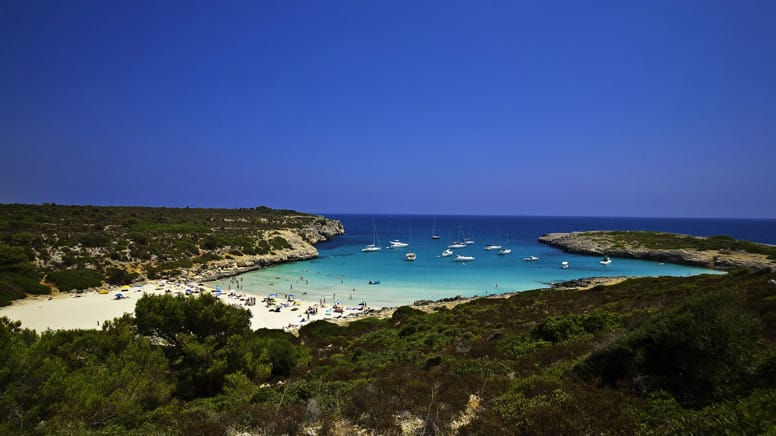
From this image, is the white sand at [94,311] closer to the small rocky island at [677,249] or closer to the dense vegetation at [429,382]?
the dense vegetation at [429,382]

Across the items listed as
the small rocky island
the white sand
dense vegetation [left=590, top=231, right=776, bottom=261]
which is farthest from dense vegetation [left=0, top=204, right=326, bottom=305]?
dense vegetation [left=590, top=231, right=776, bottom=261]

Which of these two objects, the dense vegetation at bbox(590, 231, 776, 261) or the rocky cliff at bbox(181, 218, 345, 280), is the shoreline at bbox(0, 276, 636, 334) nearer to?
the rocky cliff at bbox(181, 218, 345, 280)

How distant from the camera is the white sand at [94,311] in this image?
26062mm

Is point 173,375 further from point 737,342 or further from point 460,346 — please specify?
point 737,342

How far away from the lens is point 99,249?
47.2m

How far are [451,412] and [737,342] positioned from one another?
214 inches

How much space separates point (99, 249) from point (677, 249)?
10293 cm

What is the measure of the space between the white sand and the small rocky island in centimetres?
5558

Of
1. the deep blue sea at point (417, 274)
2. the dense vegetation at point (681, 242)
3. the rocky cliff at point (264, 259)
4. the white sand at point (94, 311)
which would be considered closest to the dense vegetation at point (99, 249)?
the rocky cliff at point (264, 259)

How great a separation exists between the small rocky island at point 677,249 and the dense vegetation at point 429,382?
171 feet

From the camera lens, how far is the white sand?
85.5 feet

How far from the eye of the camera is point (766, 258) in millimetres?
52500

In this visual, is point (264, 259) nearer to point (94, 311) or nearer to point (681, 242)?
point (94, 311)

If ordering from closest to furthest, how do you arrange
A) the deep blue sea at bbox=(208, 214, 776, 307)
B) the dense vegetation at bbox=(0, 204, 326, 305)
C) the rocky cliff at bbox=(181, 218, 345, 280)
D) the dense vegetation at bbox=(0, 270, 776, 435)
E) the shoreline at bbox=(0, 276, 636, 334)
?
the dense vegetation at bbox=(0, 270, 776, 435) < the shoreline at bbox=(0, 276, 636, 334) < the dense vegetation at bbox=(0, 204, 326, 305) < the deep blue sea at bbox=(208, 214, 776, 307) < the rocky cliff at bbox=(181, 218, 345, 280)
